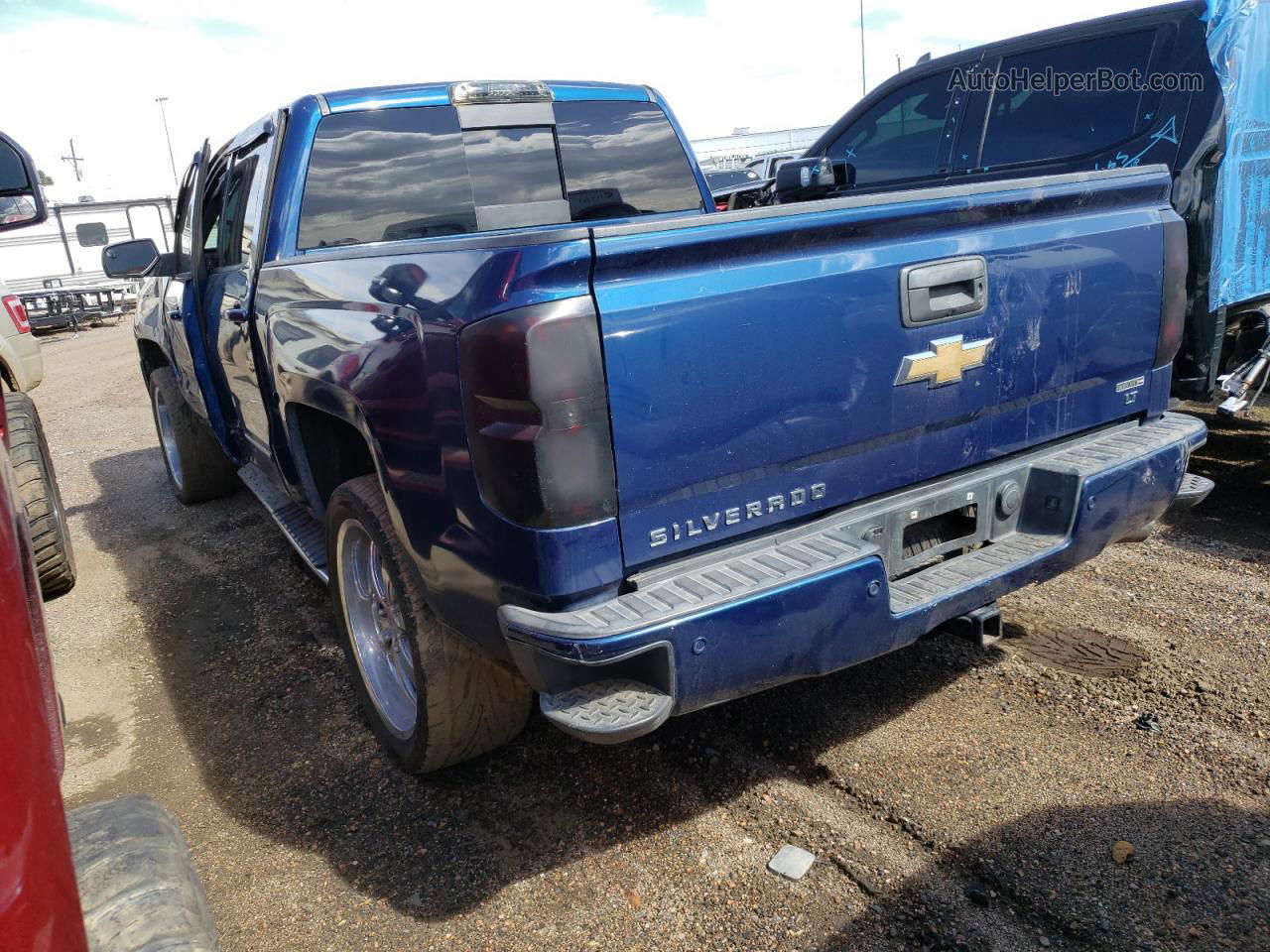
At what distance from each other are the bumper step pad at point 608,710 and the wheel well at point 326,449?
4.56 feet

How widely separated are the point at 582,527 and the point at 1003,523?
4.50 feet

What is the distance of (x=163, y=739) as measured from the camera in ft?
10.9

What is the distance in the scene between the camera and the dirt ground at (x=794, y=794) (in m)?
2.23

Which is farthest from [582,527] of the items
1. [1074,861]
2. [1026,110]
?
[1026,110]

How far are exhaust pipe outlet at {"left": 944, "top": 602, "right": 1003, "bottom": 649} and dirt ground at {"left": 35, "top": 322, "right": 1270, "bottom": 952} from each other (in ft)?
1.16

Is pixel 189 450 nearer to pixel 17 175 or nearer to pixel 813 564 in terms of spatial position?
pixel 17 175

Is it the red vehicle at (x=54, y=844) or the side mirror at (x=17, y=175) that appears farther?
the side mirror at (x=17, y=175)

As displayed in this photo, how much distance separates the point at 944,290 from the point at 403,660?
75.1 inches

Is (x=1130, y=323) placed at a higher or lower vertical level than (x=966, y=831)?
higher

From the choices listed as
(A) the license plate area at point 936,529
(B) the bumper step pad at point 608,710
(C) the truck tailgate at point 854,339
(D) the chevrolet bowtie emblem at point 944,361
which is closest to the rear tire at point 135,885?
(B) the bumper step pad at point 608,710

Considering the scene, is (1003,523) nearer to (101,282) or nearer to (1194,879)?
(1194,879)

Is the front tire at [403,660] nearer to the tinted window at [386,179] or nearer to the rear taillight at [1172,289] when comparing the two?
the tinted window at [386,179]

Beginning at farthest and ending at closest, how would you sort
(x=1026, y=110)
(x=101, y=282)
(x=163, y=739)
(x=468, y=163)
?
(x=101, y=282), (x=1026, y=110), (x=468, y=163), (x=163, y=739)

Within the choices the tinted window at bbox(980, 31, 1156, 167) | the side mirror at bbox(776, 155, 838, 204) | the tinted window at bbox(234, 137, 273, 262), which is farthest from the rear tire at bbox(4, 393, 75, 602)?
the tinted window at bbox(980, 31, 1156, 167)
